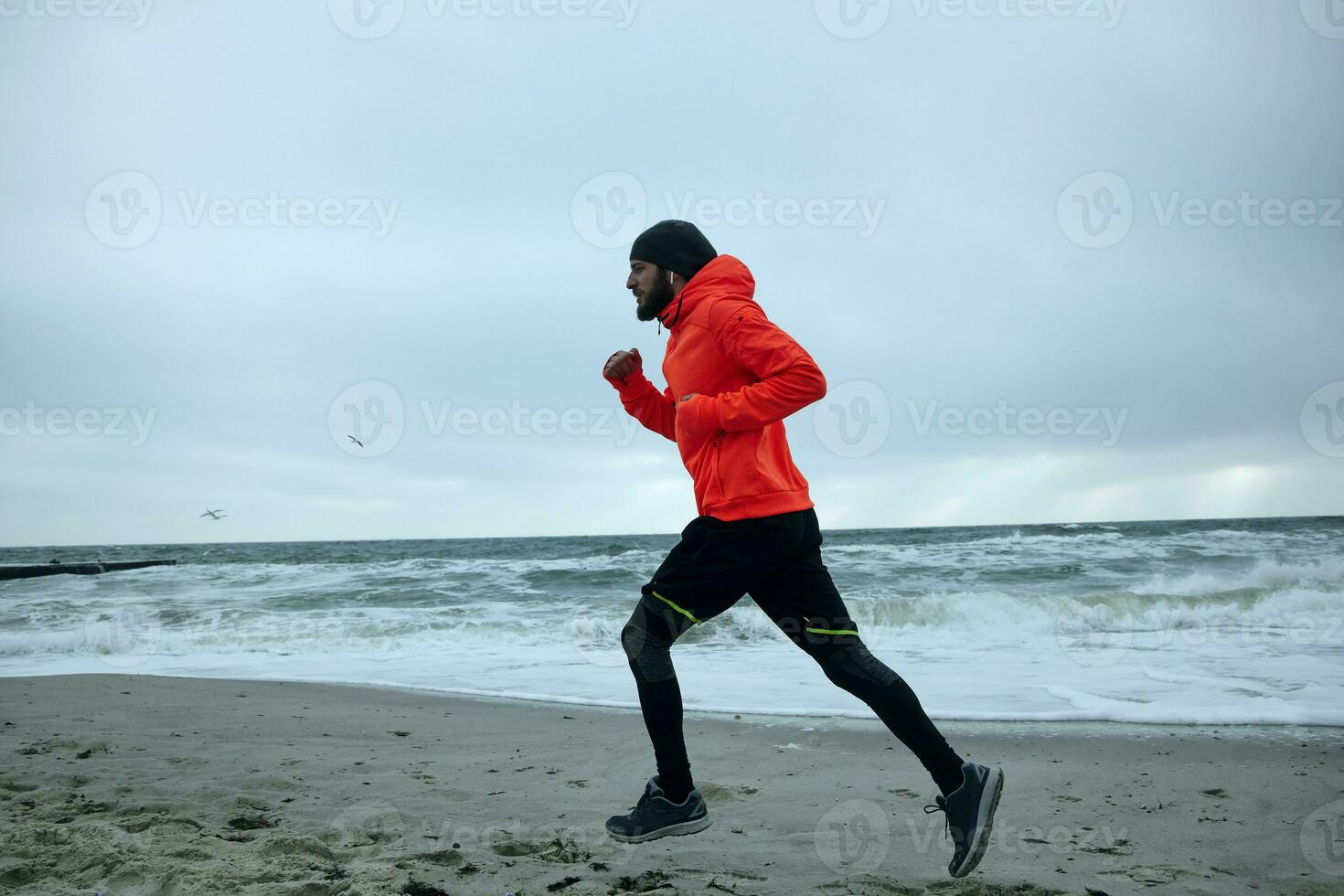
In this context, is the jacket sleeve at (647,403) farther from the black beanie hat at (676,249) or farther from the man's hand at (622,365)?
the black beanie hat at (676,249)

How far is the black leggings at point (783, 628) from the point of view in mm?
2445

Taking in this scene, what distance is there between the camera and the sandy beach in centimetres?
260

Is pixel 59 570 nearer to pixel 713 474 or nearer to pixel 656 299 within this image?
pixel 656 299

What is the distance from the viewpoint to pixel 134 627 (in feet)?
36.9

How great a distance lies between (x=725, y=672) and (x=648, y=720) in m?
4.87

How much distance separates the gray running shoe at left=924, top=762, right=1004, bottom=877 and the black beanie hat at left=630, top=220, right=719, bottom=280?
163 centimetres

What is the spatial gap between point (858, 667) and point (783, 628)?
0.24m

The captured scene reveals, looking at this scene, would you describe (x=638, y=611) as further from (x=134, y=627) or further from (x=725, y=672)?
(x=134, y=627)

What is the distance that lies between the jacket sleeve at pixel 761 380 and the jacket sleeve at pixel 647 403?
1.25ft

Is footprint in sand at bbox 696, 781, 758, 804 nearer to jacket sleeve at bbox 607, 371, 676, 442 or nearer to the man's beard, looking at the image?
jacket sleeve at bbox 607, 371, 676, 442

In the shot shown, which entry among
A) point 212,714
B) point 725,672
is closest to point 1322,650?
point 725,672
